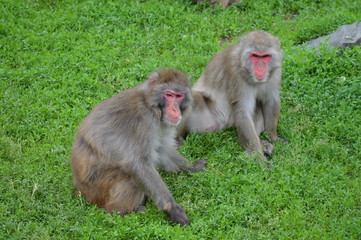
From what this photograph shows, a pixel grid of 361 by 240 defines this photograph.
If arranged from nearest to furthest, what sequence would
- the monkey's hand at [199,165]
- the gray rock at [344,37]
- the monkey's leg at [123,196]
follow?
1. the monkey's leg at [123,196]
2. the monkey's hand at [199,165]
3. the gray rock at [344,37]

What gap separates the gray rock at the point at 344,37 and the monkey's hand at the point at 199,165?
3068 millimetres

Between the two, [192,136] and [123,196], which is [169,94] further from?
[192,136]

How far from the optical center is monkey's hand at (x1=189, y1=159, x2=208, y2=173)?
6.39 m

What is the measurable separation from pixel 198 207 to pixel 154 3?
16.2ft

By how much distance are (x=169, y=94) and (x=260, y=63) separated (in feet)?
4.95

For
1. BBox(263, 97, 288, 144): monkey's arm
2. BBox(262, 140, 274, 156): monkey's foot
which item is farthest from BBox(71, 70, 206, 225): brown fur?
BBox(263, 97, 288, 144): monkey's arm

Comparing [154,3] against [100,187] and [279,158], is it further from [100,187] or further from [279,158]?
[100,187]

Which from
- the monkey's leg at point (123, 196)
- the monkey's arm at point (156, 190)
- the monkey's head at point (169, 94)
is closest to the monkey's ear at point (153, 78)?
the monkey's head at point (169, 94)

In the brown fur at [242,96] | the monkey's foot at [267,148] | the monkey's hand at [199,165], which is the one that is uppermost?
the brown fur at [242,96]

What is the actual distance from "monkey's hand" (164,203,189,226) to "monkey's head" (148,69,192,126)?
818mm

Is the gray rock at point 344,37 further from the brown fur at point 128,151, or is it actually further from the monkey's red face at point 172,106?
the monkey's red face at point 172,106

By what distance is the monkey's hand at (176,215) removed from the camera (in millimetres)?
5457

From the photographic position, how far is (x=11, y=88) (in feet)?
25.3

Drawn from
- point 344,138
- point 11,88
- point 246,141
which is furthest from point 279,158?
point 11,88
